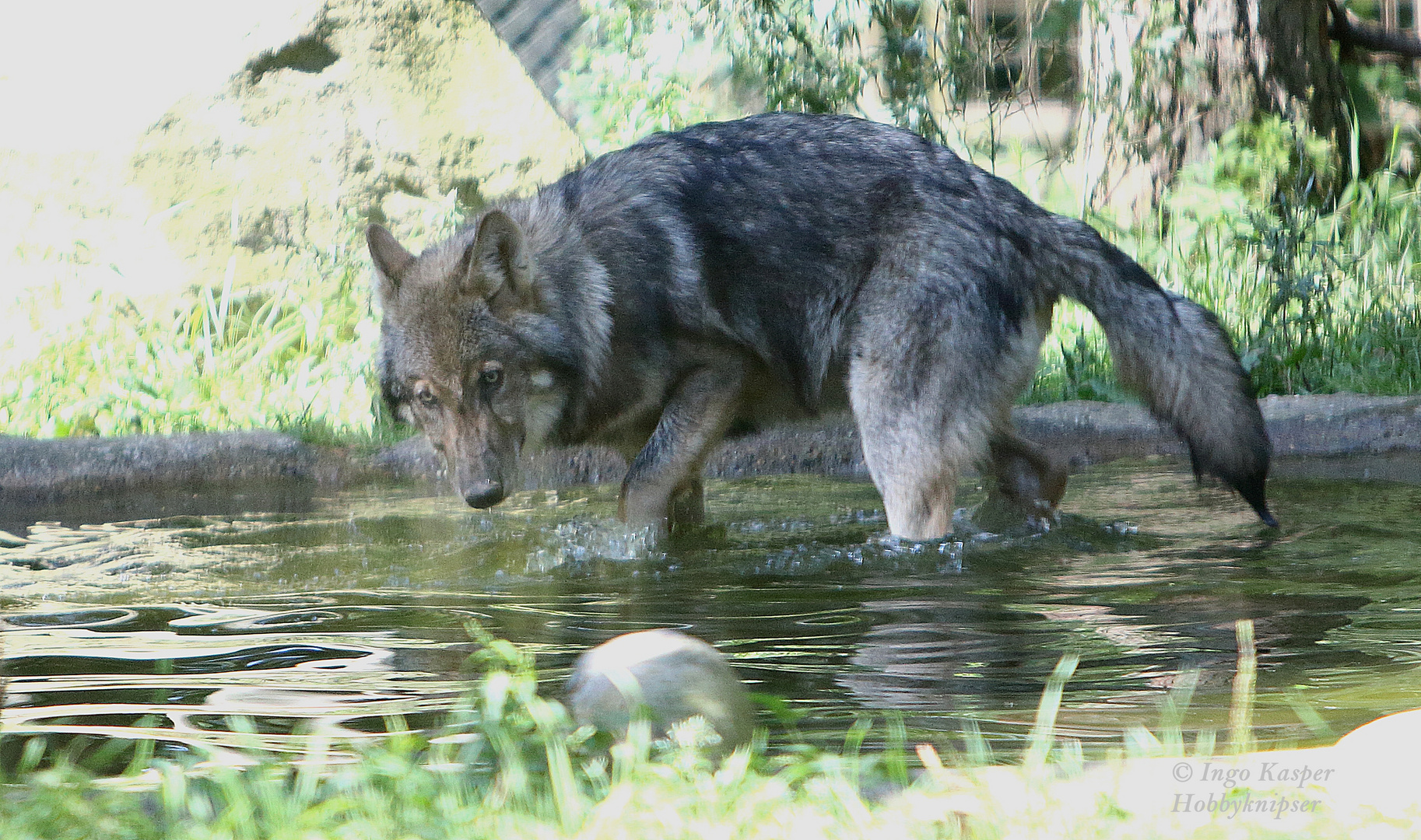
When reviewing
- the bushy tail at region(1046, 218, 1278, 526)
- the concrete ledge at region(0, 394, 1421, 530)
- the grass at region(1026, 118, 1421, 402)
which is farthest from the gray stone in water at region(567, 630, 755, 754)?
the grass at region(1026, 118, 1421, 402)

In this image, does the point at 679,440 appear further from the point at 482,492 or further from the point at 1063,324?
the point at 1063,324

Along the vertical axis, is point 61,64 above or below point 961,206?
above

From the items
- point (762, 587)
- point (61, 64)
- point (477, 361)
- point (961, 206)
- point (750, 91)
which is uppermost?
point (61, 64)

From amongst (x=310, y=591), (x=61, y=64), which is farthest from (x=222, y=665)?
(x=61, y=64)

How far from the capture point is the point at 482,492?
4.29m

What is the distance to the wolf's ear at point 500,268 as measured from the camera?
14.3ft

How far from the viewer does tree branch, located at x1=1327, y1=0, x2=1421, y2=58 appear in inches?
317

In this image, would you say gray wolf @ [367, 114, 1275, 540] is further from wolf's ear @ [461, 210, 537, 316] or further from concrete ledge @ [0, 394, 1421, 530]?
concrete ledge @ [0, 394, 1421, 530]

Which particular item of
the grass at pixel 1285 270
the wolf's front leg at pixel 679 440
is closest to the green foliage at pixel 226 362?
the wolf's front leg at pixel 679 440

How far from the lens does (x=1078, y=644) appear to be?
3.01 m

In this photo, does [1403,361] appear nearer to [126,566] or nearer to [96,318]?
[126,566]

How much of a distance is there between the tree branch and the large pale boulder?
4.89 m

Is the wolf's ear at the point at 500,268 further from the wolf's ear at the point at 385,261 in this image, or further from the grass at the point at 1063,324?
the grass at the point at 1063,324

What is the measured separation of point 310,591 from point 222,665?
0.88 meters
